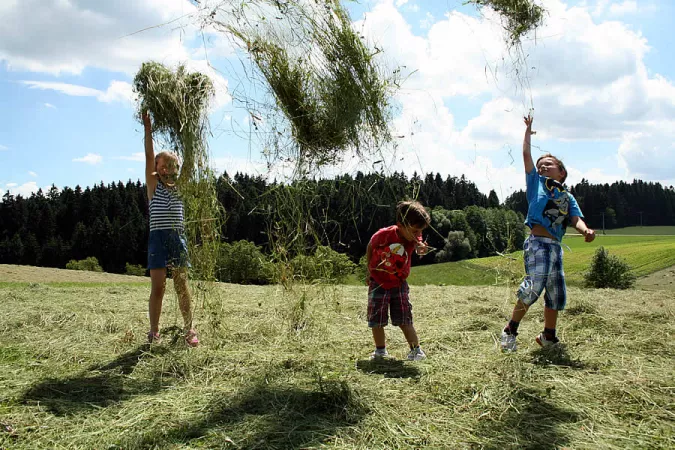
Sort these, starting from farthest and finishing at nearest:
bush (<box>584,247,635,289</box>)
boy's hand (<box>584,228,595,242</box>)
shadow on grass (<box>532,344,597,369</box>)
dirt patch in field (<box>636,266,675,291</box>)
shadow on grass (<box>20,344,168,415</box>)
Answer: dirt patch in field (<box>636,266,675,291</box>), bush (<box>584,247,635,289</box>), boy's hand (<box>584,228,595,242</box>), shadow on grass (<box>532,344,597,369</box>), shadow on grass (<box>20,344,168,415</box>)

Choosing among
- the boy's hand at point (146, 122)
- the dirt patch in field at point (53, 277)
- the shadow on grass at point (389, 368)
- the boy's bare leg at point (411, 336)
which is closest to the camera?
the shadow on grass at point (389, 368)

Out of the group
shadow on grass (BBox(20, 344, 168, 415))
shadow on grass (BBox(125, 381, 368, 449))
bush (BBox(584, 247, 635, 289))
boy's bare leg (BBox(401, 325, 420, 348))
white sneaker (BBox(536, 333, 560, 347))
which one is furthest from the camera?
bush (BBox(584, 247, 635, 289))

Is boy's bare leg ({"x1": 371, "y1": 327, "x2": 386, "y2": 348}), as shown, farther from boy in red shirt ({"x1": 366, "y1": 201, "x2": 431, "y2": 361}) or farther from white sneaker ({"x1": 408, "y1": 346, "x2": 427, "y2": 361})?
white sneaker ({"x1": 408, "y1": 346, "x2": 427, "y2": 361})

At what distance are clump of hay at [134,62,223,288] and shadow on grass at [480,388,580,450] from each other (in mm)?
2848

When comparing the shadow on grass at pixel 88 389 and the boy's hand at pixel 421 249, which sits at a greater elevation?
the boy's hand at pixel 421 249

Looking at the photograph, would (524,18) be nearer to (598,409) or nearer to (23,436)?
(598,409)

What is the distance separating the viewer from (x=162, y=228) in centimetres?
455

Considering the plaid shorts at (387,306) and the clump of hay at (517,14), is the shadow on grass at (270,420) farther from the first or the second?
the clump of hay at (517,14)

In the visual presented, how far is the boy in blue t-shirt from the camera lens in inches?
174

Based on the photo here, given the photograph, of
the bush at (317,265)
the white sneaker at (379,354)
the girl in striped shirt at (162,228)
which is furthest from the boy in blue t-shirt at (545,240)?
the girl in striped shirt at (162,228)

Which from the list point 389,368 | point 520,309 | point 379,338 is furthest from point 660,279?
point 389,368

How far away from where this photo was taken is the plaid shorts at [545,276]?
4.40 meters

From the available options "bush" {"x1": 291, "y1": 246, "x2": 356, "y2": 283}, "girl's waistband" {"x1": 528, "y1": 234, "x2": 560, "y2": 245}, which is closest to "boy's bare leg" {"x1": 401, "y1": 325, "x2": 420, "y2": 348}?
"bush" {"x1": 291, "y1": 246, "x2": 356, "y2": 283}

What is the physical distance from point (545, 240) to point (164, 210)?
3462mm
